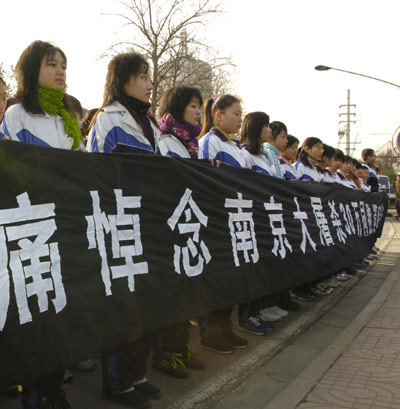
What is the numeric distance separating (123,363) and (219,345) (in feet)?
3.94

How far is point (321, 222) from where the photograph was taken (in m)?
5.43

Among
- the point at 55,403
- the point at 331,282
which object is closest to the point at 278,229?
the point at 55,403

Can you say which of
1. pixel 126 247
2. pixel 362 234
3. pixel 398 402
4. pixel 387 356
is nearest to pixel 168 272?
pixel 126 247

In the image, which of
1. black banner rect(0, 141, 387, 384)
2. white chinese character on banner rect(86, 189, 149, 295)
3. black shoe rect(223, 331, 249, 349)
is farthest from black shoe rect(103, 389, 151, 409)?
black shoe rect(223, 331, 249, 349)

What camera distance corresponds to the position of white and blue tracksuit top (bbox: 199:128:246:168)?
4.20m

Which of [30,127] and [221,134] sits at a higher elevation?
[221,134]

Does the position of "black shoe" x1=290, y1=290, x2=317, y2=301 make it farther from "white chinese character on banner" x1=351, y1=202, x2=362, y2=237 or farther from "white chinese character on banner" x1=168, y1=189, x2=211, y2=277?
"white chinese character on banner" x1=168, y1=189, x2=211, y2=277

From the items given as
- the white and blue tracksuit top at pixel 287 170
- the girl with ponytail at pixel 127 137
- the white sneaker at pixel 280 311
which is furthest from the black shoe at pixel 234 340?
the white and blue tracksuit top at pixel 287 170

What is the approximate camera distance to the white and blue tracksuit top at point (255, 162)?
4762mm

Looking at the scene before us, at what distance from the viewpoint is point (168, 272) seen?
A: 2895 mm

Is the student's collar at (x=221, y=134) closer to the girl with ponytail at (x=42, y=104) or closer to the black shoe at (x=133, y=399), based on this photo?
the girl with ponytail at (x=42, y=104)

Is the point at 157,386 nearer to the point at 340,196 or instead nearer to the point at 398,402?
the point at 398,402

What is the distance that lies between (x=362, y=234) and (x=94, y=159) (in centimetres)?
551

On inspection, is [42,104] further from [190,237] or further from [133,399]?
[133,399]
